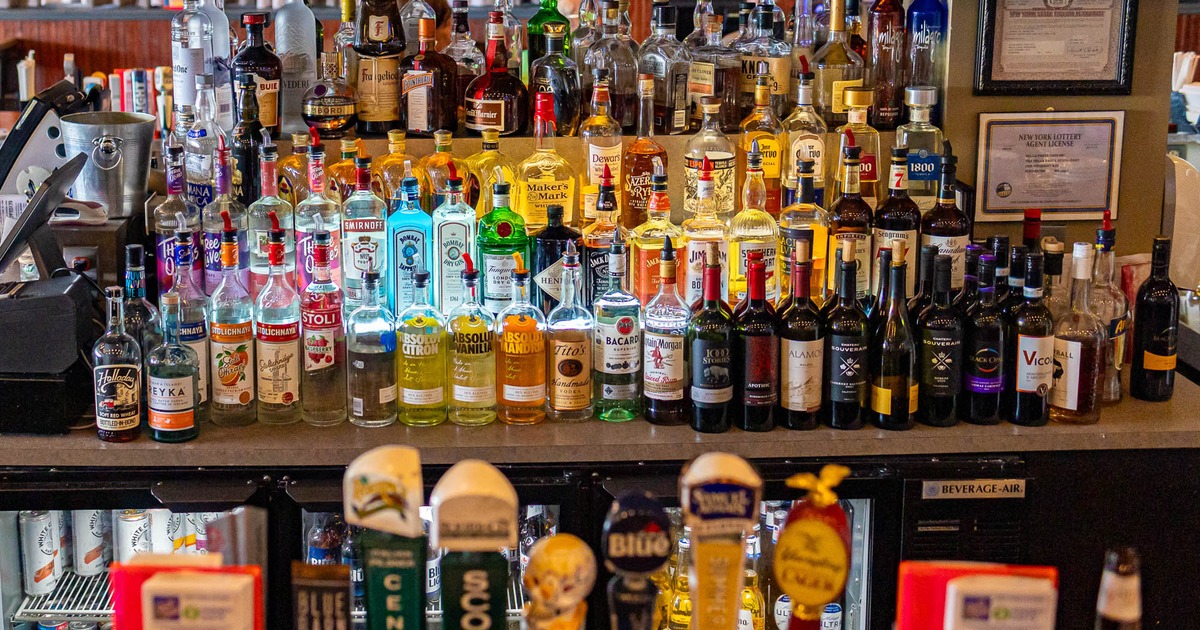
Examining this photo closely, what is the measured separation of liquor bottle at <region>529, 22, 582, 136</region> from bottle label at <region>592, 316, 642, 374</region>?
19.3 inches

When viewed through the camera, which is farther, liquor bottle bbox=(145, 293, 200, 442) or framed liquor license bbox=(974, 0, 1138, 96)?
framed liquor license bbox=(974, 0, 1138, 96)

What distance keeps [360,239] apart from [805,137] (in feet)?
3.15

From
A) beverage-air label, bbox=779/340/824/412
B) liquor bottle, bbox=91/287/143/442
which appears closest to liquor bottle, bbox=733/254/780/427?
beverage-air label, bbox=779/340/824/412

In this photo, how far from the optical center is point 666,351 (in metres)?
2.56

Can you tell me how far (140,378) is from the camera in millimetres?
2518

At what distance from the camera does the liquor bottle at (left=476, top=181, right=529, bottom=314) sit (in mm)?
2623

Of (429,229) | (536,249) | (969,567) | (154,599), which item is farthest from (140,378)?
(969,567)

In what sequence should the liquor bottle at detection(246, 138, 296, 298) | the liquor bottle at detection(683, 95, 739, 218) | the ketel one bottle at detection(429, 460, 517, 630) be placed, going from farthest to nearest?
the liquor bottle at detection(683, 95, 739, 218)
the liquor bottle at detection(246, 138, 296, 298)
the ketel one bottle at detection(429, 460, 517, 630)

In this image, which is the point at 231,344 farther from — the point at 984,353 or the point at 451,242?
the point at 984,353

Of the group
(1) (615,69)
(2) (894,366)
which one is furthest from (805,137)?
(2) (894,366)

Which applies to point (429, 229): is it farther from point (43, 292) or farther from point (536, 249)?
point (43, 292)

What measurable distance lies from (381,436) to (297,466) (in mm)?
169

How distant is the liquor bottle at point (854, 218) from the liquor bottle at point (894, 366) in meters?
0.16

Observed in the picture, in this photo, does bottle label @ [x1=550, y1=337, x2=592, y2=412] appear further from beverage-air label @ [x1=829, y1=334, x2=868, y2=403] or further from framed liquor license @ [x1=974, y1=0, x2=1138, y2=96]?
framed liquor license @ [x1=974, y1=0, x2=1138, y2=96]
